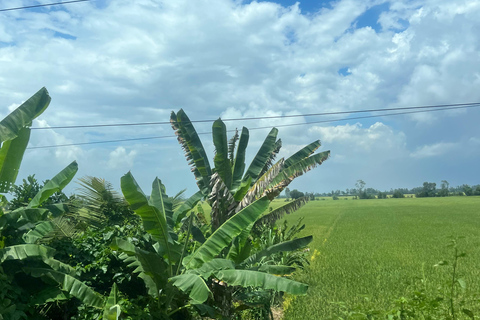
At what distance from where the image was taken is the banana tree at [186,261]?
18.6ft

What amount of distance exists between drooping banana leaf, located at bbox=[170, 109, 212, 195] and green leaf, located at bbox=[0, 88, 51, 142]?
2.88 m

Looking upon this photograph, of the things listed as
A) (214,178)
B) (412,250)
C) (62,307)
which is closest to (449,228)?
(412,250)

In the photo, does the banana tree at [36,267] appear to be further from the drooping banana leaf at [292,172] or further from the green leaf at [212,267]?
A: the drooping banana leaf at [292,172]

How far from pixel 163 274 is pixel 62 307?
2.31 meters

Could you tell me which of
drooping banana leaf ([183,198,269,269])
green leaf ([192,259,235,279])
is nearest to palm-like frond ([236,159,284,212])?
drooping banana leaf ([183,198,269,269])

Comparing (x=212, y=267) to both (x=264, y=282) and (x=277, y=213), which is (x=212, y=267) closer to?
(x=264, y=282)

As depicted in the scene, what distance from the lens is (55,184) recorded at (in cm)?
694

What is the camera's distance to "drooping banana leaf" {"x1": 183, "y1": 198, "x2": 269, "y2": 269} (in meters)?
6.21

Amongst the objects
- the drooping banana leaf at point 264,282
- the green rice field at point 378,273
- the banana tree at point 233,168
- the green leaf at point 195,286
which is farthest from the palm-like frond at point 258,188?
the green leaf at point 195,286

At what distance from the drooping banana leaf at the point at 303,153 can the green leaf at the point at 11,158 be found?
5324 millimetres

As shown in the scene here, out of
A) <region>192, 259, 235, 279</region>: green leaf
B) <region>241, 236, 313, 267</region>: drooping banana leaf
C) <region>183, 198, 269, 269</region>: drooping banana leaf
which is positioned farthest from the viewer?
<region>241, 236, 313, 267</region>: drooping banana leaf

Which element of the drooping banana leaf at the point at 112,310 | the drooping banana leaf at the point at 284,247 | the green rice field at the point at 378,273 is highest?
the drooping banana leaf at the point at 284,247

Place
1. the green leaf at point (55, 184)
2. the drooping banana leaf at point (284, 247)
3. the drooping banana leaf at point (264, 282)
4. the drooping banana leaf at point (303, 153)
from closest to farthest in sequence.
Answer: the drooping banana leaf at point (264, 282), the green leaf at point (55, 184), the drooping banana leaf at point (284, 247), the drooping banana leaf at point (303, 153)

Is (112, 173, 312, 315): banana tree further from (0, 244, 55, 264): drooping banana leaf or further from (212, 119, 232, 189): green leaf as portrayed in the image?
(212, 119, 232, 189): green leaf
